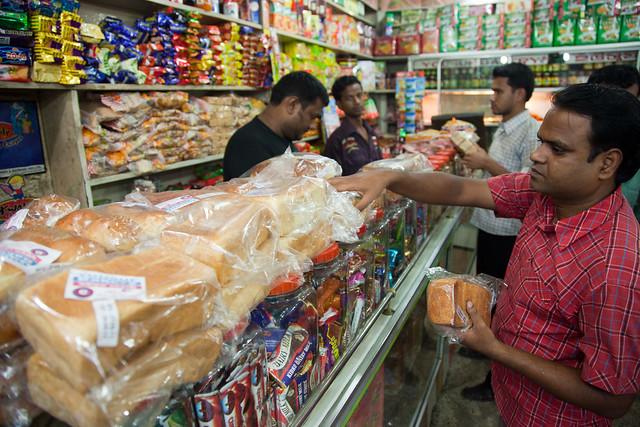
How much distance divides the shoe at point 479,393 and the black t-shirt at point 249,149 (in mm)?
2060

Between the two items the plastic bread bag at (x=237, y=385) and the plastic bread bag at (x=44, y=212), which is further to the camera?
the plastic bread bag at (x=44, y=212)

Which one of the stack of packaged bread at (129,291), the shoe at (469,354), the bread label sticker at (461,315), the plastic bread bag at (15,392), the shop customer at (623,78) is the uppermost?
the shop customer at (623,78)

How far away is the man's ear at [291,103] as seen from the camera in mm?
2570

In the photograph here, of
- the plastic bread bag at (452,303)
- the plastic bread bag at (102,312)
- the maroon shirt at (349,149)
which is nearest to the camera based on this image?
the plastic bread bag at (102,312)

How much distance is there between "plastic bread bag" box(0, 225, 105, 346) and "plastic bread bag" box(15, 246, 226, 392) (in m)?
0.05

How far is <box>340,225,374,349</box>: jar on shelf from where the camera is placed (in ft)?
3.73

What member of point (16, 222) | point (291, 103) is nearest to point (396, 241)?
point (16, 222)

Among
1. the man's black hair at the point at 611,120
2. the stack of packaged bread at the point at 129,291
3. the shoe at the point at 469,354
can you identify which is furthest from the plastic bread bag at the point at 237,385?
the shoe at the point at 469,354

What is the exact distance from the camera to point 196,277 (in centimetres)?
59

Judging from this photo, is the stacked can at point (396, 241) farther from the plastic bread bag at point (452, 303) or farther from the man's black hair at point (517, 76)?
the man's black hair at point (517, 76)

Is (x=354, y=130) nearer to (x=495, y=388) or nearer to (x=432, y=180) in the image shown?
(x=432, y=180)

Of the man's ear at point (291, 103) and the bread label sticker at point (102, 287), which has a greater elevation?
the man's ear at point (291, 103)

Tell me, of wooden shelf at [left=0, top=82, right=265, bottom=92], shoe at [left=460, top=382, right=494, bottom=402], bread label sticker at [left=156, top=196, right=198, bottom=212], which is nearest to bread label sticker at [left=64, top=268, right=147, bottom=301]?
bread label sticker at [left=156, top=196, right=198, bottom=212]

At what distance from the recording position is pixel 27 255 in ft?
1.90
